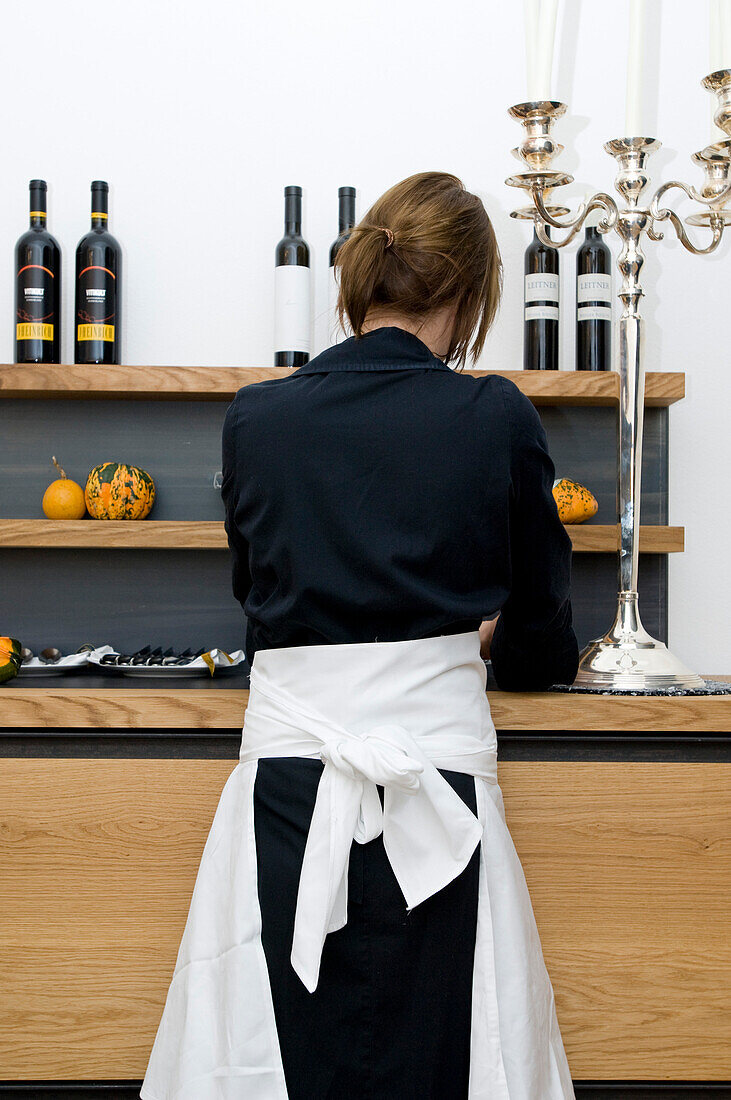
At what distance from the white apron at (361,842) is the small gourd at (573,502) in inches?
28.8

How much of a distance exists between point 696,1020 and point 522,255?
1319 mm

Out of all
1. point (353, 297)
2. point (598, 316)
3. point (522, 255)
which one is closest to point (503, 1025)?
point (353, 297)

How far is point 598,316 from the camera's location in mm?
1650

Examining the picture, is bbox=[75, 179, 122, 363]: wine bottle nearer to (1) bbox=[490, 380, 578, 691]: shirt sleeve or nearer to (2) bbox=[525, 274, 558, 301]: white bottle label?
(2) bbox=[525, 274, 558, 301]: white bottle label

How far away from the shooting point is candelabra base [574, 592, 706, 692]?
4.08 feet

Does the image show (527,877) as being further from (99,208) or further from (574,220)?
(99,208)

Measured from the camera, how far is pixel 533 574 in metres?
0.92

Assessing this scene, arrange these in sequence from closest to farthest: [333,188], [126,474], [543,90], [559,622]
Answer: [559,622]
[543,90]
[126,474]
[333,188]

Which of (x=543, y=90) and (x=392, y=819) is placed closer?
(x=392, y=819)

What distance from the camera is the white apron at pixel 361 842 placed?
33.5 inches

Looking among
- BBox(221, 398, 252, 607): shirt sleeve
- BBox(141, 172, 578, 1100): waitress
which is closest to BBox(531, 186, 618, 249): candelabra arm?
BBox(141, 172, 578, 1100): waitress

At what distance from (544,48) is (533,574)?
617 mm

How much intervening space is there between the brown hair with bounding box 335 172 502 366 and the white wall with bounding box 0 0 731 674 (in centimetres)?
92

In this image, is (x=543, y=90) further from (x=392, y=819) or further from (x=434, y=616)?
(x=392, y=819)
